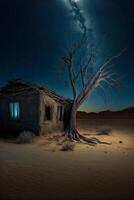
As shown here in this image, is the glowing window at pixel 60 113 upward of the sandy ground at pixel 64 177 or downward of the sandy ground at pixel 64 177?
upward

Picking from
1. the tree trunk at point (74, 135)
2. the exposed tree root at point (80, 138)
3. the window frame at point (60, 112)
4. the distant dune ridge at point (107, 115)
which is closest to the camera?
the exposed tree root at point (80, 138)

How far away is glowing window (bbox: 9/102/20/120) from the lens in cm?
1509

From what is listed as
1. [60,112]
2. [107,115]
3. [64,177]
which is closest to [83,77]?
[60,112]

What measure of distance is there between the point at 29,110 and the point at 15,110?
5.06 feet

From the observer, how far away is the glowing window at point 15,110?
15.1 metres

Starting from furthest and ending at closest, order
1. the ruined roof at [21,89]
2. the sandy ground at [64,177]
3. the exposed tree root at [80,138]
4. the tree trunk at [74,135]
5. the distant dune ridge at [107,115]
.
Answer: the distant dune ridge at [107,115] < the ruined roof at [21,89] < the tree trunk at [74,135] < the exposed tree root at [80,138] < the sandy ground at [64,177]

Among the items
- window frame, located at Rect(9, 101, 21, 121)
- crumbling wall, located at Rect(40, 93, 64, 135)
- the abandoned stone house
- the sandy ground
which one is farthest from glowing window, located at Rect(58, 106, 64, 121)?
the sandy ground

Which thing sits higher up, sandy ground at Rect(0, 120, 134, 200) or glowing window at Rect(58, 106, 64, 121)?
glowing window at Rect(58, 106, 64, 121)

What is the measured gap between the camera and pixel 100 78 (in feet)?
53.0

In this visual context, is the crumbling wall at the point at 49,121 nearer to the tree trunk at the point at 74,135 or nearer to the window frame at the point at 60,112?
the window frame at the point at 60,112

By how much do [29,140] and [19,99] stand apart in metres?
4.50

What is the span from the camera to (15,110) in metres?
15.3

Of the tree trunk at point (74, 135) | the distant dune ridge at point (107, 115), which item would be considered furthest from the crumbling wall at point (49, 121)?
the distant dune ridge at point (107, 115)

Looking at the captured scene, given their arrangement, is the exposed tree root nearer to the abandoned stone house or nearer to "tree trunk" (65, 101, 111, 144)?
"tree trunk" (65, 101, 111, 144)
